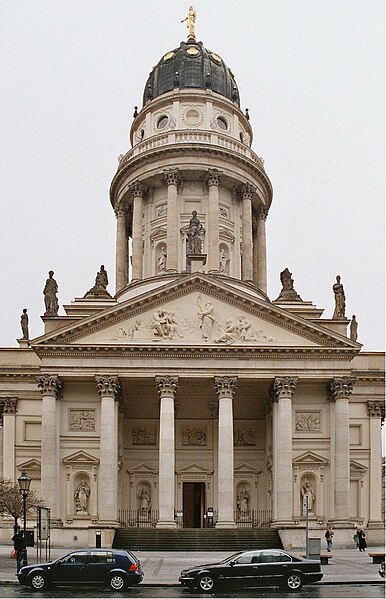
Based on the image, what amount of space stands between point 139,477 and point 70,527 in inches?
322

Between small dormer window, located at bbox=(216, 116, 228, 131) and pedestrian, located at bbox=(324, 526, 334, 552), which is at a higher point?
small dormer window, located at bbox=(216, 116, 228, 131)

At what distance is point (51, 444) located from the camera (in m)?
54.0

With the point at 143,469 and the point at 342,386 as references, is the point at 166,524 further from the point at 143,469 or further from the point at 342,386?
the point at 342,386

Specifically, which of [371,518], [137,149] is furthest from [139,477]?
[137,149]

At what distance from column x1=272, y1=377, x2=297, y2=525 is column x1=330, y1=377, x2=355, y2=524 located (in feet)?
8.69

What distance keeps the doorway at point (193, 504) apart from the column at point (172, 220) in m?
15.8

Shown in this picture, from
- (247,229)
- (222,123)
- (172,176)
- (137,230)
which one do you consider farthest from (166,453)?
(222,123)

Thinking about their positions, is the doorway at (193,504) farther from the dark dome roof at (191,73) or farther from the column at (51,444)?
the dark dome roof at (191,73)

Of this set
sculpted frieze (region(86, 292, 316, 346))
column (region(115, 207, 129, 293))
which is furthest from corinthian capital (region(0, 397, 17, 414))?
column (region(115, 207, 129, 293))

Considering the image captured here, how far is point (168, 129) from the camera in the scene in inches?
2884

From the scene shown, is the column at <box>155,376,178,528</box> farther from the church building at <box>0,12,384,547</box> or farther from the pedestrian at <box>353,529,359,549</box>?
the pedestrian at <box>353,529,359,549</box>

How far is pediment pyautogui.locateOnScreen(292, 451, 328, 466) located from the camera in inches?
2183

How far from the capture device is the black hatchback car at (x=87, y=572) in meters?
28.8

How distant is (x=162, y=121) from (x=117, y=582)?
51.5m
